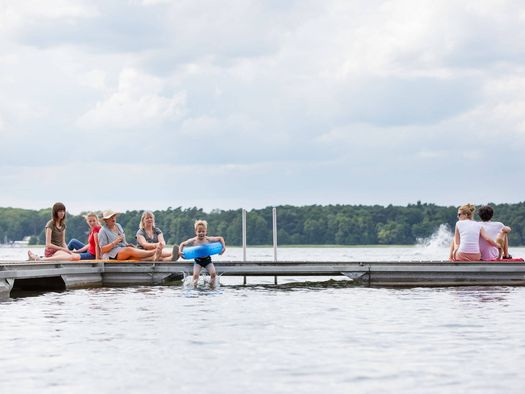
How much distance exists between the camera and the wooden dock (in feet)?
68.4

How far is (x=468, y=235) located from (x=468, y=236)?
0.08ft

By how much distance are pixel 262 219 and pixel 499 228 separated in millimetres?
89881

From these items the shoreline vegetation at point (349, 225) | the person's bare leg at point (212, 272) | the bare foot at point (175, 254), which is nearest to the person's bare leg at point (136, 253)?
the bare foot at point (175, 254)

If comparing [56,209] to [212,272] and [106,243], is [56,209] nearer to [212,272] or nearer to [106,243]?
[106,243]

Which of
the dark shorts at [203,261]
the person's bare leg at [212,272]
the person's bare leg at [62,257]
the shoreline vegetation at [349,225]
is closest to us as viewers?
the dark shorts at [203,261]

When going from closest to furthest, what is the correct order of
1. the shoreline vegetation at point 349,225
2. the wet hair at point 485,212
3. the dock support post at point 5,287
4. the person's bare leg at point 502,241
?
the dock support post at point 5,287, the wet hair at point 485,212, the person's bare leg at point 502,241, the shoreline vegetation at point 349,225

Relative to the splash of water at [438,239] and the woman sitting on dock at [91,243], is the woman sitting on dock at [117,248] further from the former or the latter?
the splash of water at [438,239]

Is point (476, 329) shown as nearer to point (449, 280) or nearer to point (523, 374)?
point (523, 374)

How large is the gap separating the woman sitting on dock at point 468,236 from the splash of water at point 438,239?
291ft

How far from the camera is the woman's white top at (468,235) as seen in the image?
20125 mm

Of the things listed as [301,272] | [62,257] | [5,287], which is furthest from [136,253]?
[5,287]

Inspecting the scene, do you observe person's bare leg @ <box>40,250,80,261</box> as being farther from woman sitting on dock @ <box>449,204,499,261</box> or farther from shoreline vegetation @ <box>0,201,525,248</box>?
shoreline vegetation @ <box>0,201,525,248</box>

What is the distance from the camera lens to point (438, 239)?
364ft

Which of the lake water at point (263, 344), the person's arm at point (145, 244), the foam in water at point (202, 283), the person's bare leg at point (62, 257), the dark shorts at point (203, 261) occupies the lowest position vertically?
the lake water at point (263, 344)
